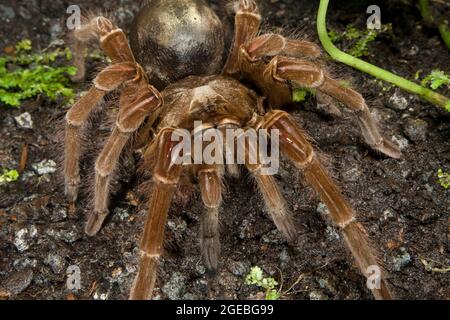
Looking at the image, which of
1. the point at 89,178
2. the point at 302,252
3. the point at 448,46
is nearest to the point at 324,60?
the point at 448,46

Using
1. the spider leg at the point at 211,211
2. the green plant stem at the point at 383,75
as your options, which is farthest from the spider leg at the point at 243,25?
the spider leg at the point at 211,211

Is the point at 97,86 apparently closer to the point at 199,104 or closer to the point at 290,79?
the point at 199,104

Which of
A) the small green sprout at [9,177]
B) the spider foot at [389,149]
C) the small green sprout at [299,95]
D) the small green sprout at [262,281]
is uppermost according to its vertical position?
the small green sprout at [299,95]

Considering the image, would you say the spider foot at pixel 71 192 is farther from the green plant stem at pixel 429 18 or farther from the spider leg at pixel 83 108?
the green plant stem at pixel 429 18

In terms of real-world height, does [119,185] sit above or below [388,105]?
below

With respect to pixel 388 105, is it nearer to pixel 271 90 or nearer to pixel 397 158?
pixel 397 158

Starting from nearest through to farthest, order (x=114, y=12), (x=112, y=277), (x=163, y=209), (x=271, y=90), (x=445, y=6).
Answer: (x=163, y=209) < (x=112, y=277) < (x=271, y=90) < (x=445, y=6) < (x=114, y=12)

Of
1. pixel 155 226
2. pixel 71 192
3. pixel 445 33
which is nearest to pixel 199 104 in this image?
pixel 155 226

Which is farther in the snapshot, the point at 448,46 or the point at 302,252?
the point at 448,46
